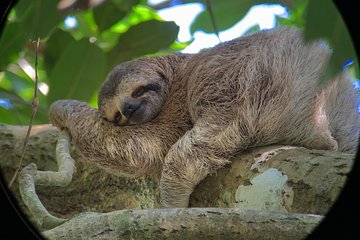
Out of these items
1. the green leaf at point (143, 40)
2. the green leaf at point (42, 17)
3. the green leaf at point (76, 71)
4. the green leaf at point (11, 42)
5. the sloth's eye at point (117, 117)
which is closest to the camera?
the green leaf at point (42, 17)

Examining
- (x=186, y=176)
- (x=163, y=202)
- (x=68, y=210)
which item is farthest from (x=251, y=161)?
(x=68, y=210)

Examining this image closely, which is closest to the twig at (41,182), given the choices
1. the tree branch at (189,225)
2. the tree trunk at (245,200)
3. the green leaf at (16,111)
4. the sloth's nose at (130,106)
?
the tree trunk at (245,200)

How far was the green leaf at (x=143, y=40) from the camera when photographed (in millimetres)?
2176

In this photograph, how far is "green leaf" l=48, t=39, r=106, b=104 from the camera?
2381 millimetres

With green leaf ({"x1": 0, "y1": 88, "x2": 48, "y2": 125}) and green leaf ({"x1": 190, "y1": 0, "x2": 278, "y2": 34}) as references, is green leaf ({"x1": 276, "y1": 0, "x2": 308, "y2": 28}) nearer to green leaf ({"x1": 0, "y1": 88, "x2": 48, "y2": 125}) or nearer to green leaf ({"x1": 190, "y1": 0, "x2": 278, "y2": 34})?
green leaf ({"x1": 190, "y1": 0, "x2": 278, "y2": 34})

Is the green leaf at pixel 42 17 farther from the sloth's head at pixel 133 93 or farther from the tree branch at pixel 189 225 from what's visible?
the sloth's head at pixel 133 93

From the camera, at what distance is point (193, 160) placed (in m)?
2.45

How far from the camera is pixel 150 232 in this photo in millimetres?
1739

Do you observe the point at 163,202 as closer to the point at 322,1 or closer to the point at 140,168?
the point at 140,168

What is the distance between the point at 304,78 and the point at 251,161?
578mm

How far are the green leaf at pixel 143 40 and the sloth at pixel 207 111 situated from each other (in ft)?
0.48

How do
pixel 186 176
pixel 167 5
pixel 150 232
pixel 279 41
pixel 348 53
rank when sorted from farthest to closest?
pixel 279 41 < pixel 186 176 < pixel 167 5 < pixel 150 232 < pixel 348 53

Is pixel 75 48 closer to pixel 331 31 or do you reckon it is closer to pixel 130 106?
pixel 130 106

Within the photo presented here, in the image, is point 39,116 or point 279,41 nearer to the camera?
point 279,41
